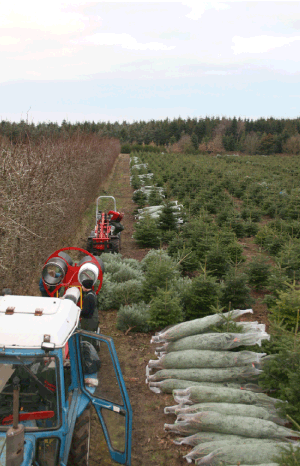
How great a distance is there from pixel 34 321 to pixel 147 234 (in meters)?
10.6

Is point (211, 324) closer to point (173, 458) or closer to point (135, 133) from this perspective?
point (173, 458)

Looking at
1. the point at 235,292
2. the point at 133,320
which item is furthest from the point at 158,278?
the point at 235,292

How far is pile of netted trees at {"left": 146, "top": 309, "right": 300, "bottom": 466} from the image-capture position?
3996 mm

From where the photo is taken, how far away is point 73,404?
11.7 feet

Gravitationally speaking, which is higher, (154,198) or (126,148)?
(126,148)

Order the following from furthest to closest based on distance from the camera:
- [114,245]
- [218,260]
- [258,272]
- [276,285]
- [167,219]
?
[167,219] < [114,245] < [218,260] < [258,272] < [276,285]

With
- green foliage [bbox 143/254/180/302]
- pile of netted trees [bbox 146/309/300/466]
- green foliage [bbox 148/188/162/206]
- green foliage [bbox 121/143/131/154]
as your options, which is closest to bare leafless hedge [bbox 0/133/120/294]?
green foliage [bbox 143/254/180/302]

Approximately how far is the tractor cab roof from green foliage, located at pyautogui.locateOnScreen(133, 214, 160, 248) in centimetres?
1022

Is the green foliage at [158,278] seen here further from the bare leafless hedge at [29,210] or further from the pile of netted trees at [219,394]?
the bare leafless hedge at [29,210]

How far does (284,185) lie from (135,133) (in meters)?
63.2

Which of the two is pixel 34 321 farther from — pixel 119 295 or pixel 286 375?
pixel 119 295

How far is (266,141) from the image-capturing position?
7075 centimetres

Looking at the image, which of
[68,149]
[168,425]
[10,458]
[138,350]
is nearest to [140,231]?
[68,149]

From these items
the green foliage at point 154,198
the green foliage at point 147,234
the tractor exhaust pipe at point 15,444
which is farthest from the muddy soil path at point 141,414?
the green foliage at point 154,198
